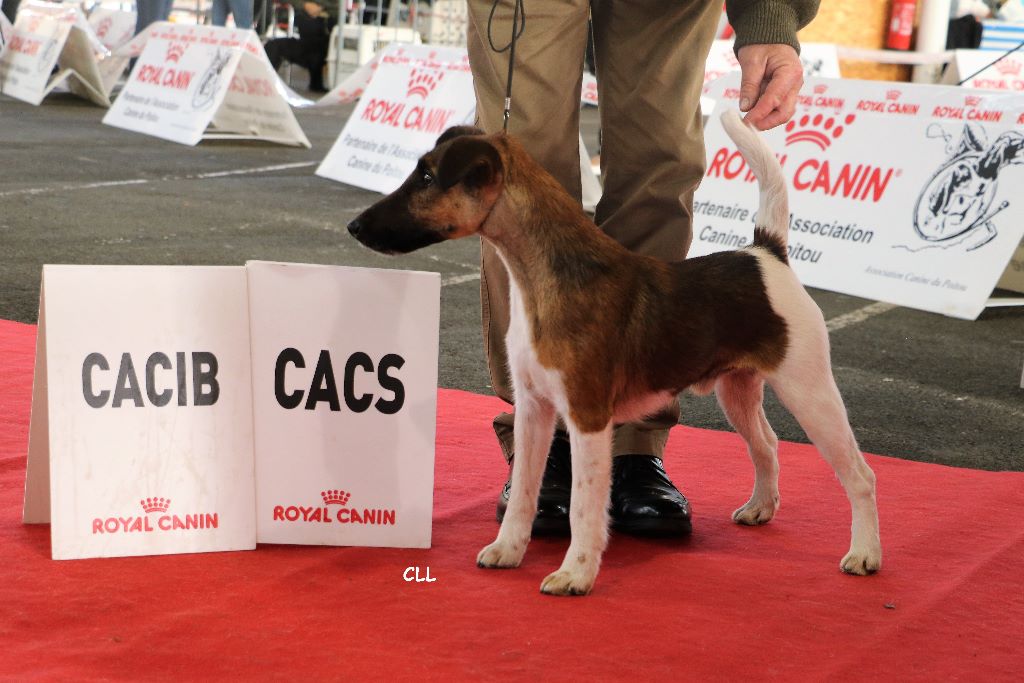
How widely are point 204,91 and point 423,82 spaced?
2.86 meters

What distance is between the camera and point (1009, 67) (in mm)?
9344

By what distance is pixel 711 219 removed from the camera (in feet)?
20.9

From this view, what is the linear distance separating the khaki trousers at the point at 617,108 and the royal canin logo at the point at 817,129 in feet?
11.6

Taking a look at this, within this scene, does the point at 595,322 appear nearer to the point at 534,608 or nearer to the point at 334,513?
the point at 534,608

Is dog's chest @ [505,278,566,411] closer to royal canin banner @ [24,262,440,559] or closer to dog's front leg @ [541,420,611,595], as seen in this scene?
dog's front leg @ [541,420,611,595]

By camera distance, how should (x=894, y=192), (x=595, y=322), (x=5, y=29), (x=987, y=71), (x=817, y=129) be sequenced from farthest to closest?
(x=5, y=29) < (x=987, y=71) < (x=817, y=129) < (x=894, y=192) < (x=595, y=322)

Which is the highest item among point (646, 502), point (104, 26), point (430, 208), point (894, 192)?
point (104, 26)

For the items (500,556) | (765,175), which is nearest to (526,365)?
(500,556)

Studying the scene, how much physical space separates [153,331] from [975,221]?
421 centimetres

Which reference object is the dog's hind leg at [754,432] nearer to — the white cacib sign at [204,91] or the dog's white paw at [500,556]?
the dog's white paw at [500,556]

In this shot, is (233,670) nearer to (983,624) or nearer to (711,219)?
(983,624)

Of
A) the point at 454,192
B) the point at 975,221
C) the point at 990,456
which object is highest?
the point at 454,192

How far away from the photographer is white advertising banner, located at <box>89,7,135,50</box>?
15.8 metres

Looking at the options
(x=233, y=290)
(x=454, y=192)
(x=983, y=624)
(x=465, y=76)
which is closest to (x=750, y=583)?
(x=983, y=624)
